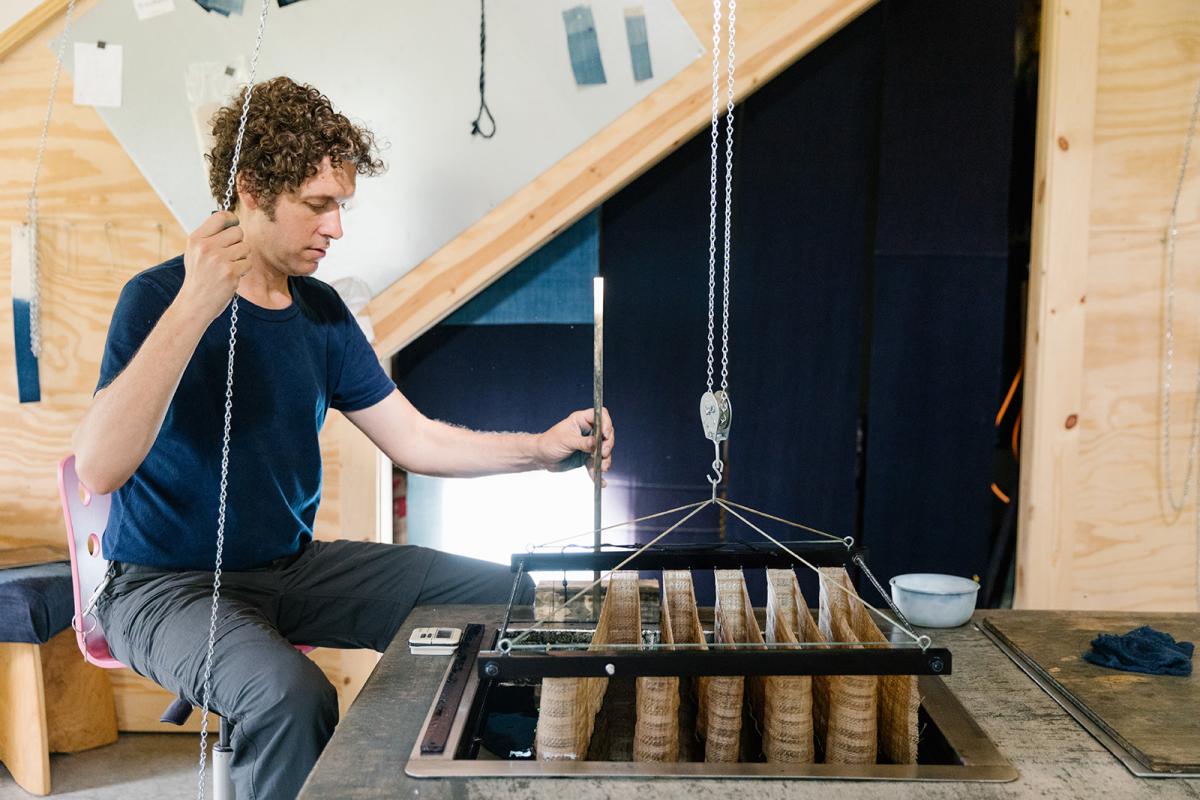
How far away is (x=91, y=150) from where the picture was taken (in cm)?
276

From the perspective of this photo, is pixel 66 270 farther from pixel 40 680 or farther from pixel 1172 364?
pixel 1172 364

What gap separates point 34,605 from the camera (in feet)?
8.23

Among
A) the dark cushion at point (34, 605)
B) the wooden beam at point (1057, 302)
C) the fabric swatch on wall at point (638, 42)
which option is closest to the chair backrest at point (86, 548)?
the dark cushion at point (34, 605)

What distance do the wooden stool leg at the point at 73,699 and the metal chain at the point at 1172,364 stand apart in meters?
3.12

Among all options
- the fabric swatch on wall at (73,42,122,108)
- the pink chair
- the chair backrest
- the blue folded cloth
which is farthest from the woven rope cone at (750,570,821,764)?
the fabric swatch on wall at (73,42,122,108)

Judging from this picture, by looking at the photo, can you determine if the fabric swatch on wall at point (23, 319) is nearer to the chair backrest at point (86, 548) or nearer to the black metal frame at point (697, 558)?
the chair backrest at point (86, 548)

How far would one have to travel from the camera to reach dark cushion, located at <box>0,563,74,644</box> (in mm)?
2502

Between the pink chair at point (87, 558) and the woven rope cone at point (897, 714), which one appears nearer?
the woven rope cone at point (897, 714)

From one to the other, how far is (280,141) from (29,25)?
120cm

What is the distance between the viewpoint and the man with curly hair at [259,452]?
1.70 m

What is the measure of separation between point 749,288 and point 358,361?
1264 millimetres

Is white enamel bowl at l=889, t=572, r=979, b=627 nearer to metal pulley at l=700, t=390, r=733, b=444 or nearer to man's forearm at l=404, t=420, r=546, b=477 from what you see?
metal pulley at l=700, t=390, r=733, b=444

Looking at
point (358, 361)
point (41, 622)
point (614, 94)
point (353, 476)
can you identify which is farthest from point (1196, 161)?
point (41, 622)

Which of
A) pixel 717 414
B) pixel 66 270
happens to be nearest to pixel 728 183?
pixel 717 414
